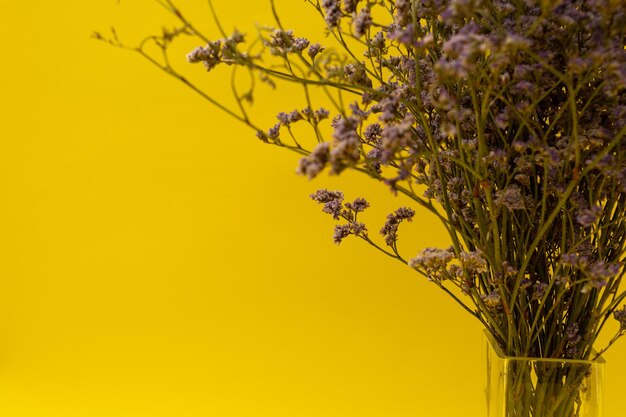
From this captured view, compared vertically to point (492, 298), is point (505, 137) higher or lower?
higher

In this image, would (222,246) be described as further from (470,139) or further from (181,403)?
(470,139)

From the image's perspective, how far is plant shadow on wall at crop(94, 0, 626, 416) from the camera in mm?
661

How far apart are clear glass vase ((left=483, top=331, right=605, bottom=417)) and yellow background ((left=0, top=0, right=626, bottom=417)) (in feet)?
2.69

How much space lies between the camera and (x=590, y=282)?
0.74 m

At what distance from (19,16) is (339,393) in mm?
1133

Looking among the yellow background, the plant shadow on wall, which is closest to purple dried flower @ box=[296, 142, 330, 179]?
the plant shadow on wall

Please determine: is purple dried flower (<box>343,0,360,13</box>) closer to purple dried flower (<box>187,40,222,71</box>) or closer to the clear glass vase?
purple dried flower (<box>187,40,222,71</box>)

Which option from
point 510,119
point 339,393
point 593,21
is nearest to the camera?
point 593,21

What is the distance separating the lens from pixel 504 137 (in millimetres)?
793

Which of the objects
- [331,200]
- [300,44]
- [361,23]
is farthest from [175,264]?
[361,23]

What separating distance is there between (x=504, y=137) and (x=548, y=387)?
291mm

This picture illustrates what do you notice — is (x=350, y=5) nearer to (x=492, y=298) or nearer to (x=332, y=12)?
(x=332, y=12)

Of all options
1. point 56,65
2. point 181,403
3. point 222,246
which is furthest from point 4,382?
point 56,65

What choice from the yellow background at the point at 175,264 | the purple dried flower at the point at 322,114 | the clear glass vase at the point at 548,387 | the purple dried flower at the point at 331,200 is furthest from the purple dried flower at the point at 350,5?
the yellow background at the point at 175,264
